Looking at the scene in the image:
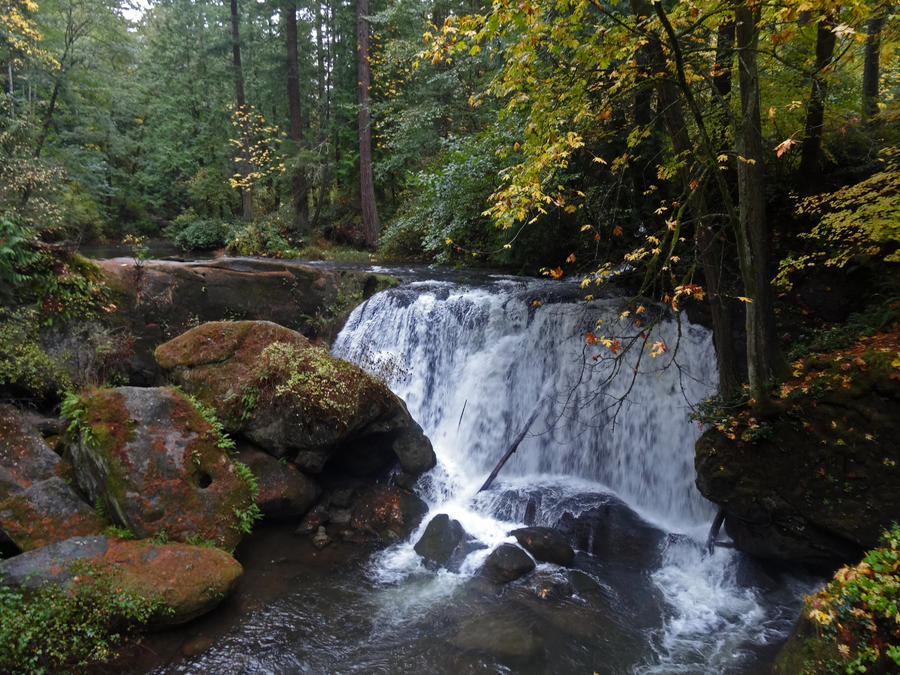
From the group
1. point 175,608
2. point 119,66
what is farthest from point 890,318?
point 119,66

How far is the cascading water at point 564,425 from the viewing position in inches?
223

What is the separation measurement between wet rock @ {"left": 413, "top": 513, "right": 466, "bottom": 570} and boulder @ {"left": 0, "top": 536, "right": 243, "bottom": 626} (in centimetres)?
243

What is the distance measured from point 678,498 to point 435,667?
452 cm

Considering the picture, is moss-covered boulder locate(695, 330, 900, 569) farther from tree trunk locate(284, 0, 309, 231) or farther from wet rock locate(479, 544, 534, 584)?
tree trunk locate(284, 0, 309, 231)

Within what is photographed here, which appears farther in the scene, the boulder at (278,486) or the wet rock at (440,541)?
the boulder at (278,486)

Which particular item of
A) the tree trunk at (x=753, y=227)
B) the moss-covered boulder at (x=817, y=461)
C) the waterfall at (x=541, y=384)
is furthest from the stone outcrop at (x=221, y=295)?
the moss-covered boulder at (x=817, y=461)

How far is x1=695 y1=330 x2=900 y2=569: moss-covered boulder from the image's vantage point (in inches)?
202

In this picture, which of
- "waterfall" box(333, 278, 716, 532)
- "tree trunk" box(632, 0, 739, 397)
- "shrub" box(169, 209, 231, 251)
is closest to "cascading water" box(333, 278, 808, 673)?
"waterfall" box(333, 278, 716, 532)

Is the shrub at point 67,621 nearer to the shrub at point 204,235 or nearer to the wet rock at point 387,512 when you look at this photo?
the wet rock at point 387,512

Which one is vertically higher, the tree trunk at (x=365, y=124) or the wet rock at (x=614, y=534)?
the tree trunk at (x=365, y=124)

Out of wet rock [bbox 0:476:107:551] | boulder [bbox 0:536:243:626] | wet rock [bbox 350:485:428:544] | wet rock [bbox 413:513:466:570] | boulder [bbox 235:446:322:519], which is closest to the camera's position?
boulder [bbox 0:536:243:626]

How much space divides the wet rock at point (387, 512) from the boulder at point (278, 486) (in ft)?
2.56

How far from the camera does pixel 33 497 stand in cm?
564

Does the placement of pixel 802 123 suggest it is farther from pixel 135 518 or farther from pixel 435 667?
pixel 135 518
